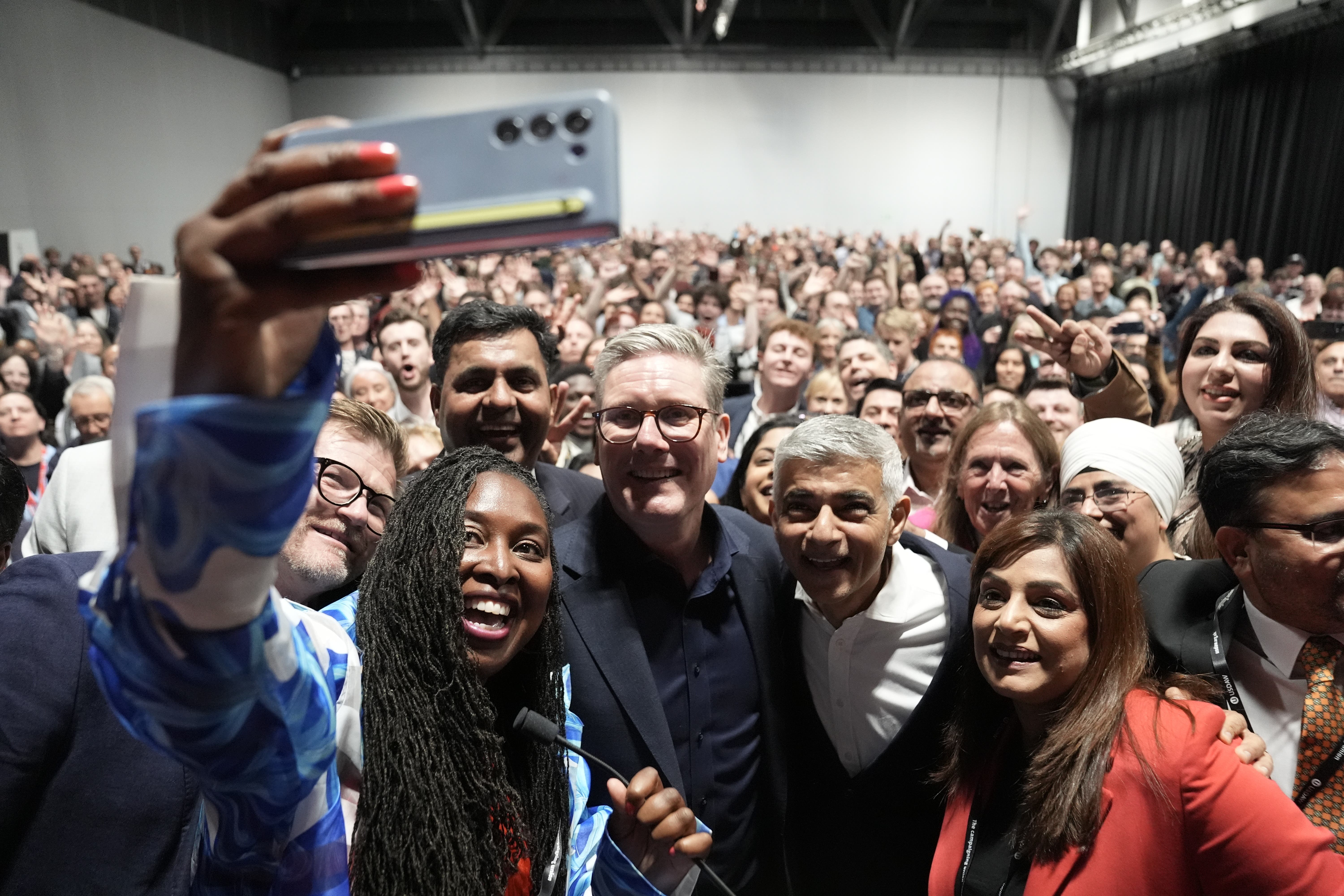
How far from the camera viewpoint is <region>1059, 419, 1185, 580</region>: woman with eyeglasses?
219 centimetres

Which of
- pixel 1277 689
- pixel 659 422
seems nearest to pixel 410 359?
pixel 659 422

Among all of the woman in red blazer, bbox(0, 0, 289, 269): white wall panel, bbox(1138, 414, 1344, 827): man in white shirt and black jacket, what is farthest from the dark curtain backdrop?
bbox(0, 0, 289, 269): white wall panel

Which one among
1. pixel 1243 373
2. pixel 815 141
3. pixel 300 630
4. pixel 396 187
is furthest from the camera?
pixel 815 141

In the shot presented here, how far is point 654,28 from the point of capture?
18.8 m

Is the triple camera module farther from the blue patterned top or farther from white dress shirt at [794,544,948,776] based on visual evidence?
white dress shirt at [794,544,948,776]

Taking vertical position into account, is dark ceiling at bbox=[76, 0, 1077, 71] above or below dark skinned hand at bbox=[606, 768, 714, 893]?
above

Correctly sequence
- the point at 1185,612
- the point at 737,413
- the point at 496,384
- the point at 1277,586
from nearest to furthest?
the point at 1277,586, the point at 1185,612, the point at 496,384, the point at 737,413

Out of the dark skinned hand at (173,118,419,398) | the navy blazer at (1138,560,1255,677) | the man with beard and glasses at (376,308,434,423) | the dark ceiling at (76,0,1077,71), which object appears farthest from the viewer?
the dark ceiling at (76,0,1077,71)

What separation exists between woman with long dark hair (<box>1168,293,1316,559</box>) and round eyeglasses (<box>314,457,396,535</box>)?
198 cm

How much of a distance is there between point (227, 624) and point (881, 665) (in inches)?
62.3

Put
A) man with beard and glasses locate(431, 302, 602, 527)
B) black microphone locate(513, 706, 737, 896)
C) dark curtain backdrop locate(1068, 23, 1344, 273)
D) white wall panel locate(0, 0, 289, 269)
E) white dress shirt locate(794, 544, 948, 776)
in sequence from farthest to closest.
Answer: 1. dark curtain backdrop locate(1068, 23, 1344, 273)
2. white wall panel locate(0, 0, 289, 269)
3. man with beard and glasses locate(431, 302, 602, 527)
4. white dress shirt locate(794, 544, 948, 776)
5. black microphone locate(513, 706, 737, 896)

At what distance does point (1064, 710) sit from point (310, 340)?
146cm

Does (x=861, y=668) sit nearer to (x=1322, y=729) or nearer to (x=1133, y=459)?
(x=1322, y=729)

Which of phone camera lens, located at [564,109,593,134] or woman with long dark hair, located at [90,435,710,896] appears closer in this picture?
phone camera lens, located at [564,109,593,134]
